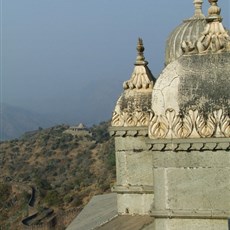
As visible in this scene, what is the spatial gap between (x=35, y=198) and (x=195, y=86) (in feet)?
126

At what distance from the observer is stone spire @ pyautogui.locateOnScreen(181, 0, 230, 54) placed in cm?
949

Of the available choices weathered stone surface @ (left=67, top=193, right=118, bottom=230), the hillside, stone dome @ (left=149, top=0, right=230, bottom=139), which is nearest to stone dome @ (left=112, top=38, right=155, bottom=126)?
weathered stone surface @ (left=67, top=193, right=118, bottom=230)

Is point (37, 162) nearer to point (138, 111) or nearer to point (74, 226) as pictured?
point (74, 226)

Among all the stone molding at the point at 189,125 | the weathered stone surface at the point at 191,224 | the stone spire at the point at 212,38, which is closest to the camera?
the stone molding at the point at 189,125

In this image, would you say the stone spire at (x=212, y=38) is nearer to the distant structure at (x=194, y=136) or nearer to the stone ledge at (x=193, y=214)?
the distant structure at (x=194, y=136)

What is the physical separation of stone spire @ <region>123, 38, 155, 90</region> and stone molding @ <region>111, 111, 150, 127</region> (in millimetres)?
508

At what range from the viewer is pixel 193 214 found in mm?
9250

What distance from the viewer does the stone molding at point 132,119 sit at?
14289 millimetres

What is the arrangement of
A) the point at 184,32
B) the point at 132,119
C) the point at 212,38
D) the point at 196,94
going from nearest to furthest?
the point at 196,94 < the point at 212,38 < the point at 184,32 < the point at 132,119

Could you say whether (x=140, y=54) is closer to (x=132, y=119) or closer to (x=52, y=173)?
(x=132, y=119)

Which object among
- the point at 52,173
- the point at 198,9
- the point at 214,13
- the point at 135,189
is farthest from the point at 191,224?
the point at 52,173

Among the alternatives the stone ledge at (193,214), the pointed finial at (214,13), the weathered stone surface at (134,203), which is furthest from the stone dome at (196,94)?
the weathered stone surface at (134,203)

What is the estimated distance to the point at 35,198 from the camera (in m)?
46.7

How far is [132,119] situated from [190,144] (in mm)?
5223
